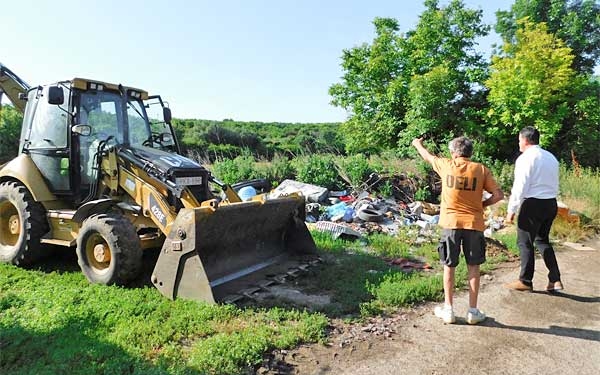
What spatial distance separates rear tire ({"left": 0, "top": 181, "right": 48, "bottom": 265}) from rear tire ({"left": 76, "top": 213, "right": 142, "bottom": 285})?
3.51 feet

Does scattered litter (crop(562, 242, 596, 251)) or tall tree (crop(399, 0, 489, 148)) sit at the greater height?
tall tree (crop(399, 0, 489, 148))

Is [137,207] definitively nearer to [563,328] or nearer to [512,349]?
[512,349]

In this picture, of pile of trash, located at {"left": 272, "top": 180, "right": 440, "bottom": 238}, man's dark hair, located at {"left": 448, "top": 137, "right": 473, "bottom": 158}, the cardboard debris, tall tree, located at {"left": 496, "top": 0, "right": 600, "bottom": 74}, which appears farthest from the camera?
tall tree, located at {"left": 496, "top": 0, "right": 600, "bottom": 74}

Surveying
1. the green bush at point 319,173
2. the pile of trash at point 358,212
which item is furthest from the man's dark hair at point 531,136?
the green bush at point 319,173

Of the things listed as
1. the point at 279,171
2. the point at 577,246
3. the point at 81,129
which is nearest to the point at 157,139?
the point at 81,129

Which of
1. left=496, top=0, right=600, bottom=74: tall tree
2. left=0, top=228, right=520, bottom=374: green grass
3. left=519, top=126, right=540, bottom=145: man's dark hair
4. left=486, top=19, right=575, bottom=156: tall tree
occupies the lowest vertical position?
left=0, top=228, right=520, bottom=374: green grass

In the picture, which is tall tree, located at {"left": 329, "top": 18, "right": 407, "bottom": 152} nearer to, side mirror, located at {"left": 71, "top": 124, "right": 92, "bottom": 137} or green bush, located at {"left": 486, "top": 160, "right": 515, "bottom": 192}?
green bush, located at {"left": 486, "top": 160, "right": 515, "bottom": 192}

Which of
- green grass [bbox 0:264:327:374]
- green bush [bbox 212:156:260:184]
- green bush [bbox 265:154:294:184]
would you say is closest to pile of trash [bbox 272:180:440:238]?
green bush [bbox 265:154:294:184]

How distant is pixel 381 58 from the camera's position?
23188 millimetres

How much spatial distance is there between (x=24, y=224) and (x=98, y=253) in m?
1.49

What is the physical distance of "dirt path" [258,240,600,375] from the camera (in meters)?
3.68

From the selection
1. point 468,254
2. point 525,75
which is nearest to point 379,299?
point 468,254

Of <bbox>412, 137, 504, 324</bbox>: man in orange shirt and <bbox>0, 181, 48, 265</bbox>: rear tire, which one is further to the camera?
<bbox>0, 181, 48, 265</bbox>: rear tire

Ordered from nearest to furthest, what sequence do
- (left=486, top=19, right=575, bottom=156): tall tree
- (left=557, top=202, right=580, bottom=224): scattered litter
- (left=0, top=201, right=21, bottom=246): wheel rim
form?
(left=0, top=201, right=21, bottom=246): wheel rim, (left=557, top=202, right=580, bottom=224): scattered litter, (left=486, top=19, right=575, bottom=156): tall tree
